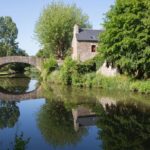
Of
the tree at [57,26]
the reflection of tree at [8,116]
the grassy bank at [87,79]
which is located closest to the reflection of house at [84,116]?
the reflection of tree at [8,116]

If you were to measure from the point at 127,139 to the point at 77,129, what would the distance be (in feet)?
9.49

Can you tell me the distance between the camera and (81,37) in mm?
51469

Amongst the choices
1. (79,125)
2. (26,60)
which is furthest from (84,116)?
(26,60)

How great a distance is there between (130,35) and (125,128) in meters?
17.7

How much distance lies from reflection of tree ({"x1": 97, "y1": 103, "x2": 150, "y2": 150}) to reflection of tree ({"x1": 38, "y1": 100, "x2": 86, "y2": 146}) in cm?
130

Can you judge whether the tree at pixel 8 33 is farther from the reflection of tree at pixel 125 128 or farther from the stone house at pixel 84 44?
the reflection of tree at pixel 125 128

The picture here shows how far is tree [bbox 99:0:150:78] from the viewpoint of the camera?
107 ft

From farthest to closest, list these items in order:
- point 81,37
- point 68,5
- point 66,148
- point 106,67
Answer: point 68,5 → point 81,37 → point 106,67 → point 66,148

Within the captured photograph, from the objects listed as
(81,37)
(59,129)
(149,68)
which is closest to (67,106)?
(59,129)

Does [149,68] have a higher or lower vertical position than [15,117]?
higher

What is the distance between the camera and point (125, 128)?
16812 millimetres

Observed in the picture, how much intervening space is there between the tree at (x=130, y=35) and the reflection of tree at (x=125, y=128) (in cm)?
1046

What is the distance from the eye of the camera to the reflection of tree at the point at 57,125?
14.7m

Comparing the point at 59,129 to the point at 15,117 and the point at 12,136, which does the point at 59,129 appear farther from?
the point at 15,117
